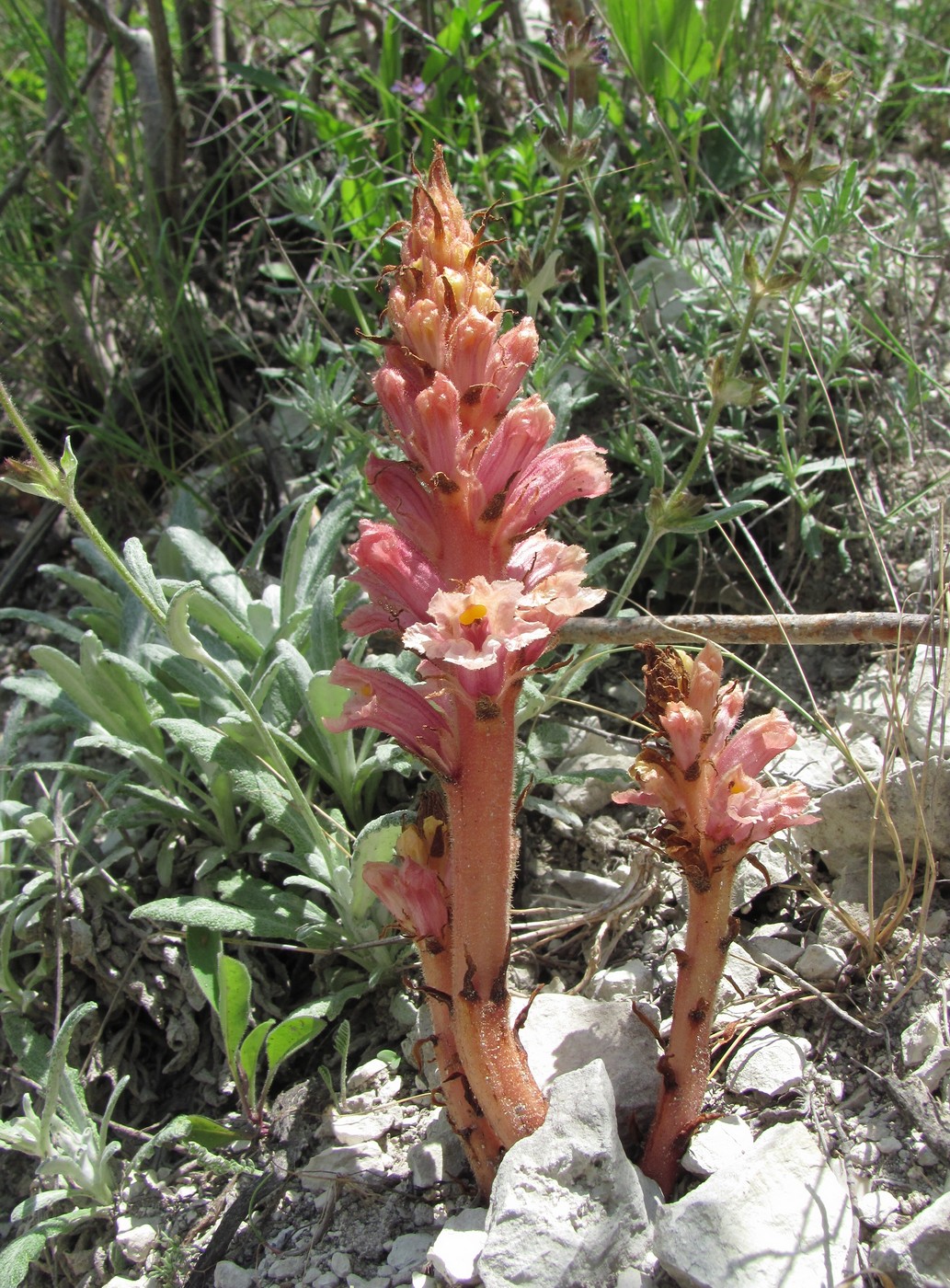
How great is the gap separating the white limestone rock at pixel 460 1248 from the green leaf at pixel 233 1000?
2.47 ft

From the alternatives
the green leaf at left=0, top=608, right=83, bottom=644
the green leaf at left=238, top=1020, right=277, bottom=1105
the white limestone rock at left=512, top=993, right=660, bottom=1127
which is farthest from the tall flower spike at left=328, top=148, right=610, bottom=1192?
the green leaf at left=0, top=608, right=83, bottom=644

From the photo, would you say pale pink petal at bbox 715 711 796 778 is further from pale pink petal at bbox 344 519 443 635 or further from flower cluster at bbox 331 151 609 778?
pale pink petal at bbox 344 519 443 635

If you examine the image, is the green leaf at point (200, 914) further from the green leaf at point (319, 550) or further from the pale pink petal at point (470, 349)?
the pale pink petal at point (470, 349)

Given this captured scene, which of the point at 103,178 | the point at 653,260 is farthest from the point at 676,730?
the point at 103,178

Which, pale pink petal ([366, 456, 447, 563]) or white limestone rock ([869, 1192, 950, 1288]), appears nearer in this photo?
white limestone rock ([869, 1192, 950, 1288])

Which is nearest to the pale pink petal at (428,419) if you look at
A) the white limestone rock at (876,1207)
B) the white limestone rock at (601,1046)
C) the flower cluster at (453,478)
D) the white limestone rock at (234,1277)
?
the flower cluster at (453,478)

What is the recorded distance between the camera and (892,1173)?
2.01 meters

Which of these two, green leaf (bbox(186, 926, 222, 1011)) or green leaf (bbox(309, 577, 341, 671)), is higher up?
green leaf (bbox(309, 577, 341, 671))

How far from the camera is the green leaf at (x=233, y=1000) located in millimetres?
2535

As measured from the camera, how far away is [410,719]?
2.02 meters

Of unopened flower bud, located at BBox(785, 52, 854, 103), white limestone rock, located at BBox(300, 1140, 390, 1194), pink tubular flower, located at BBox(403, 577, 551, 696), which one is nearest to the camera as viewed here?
pink tubular flower, located at BBox(403, 577, 551, 696)

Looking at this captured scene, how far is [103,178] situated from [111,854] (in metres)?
2.53

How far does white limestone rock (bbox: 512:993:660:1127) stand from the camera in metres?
2.18

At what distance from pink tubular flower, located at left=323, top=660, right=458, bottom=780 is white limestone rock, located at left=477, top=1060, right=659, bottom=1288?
25.3 inches
